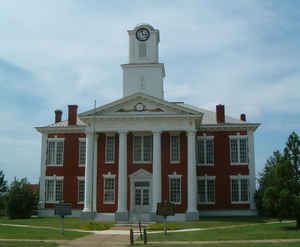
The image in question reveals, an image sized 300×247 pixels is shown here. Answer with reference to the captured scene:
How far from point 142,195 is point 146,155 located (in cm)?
376

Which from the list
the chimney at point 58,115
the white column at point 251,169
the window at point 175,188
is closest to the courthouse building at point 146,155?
the window at point 175,188

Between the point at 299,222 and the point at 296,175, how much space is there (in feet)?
9.85

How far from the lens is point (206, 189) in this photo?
1687 inches

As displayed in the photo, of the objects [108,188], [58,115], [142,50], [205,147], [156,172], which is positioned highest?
[142,50]

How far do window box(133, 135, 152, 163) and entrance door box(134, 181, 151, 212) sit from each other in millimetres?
2266

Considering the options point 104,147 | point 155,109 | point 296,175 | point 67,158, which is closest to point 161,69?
point 155,109

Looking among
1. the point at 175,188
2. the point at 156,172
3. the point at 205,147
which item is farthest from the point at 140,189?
the point at 205,147

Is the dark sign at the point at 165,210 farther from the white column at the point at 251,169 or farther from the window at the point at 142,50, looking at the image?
the window at the point at 142,50

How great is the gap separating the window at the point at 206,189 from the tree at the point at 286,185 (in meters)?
15.6

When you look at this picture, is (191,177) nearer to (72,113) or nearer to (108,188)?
(108,188)

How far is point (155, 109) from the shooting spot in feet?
125

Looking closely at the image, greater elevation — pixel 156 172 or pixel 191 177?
pixel 156 172

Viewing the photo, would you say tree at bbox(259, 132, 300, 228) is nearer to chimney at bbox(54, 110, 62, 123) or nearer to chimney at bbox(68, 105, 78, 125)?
chimney at bbox(68, 105, 78, 125)

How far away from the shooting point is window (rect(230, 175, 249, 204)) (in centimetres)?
4228
